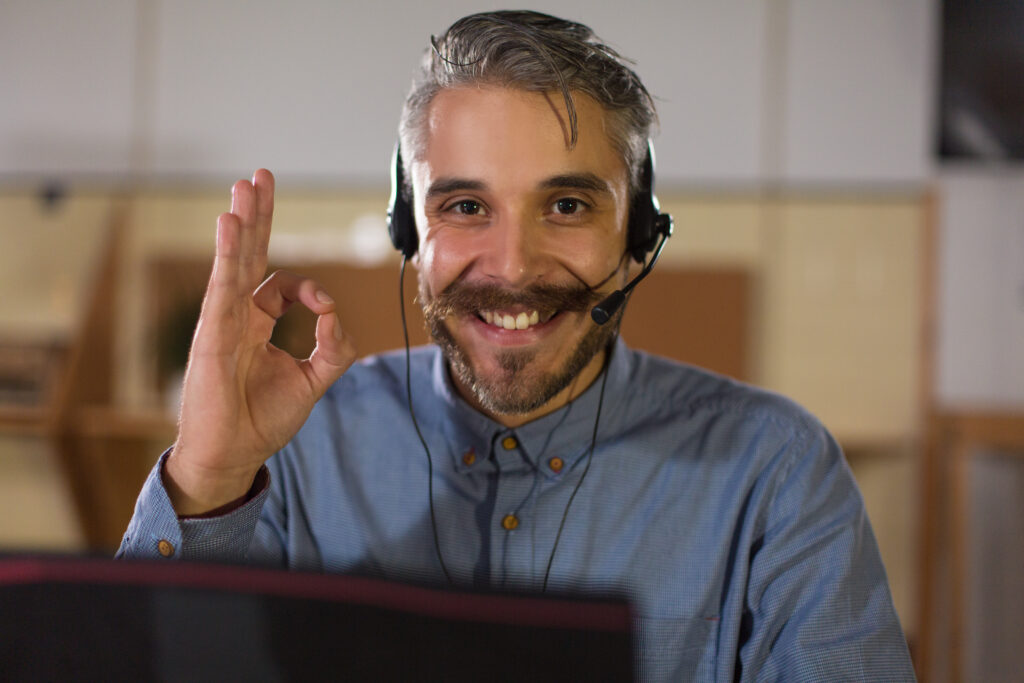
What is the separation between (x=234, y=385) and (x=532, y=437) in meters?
0.34

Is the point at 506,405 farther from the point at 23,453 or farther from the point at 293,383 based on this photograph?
the point at 23,453

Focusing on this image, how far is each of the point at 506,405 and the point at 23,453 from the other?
2900mm

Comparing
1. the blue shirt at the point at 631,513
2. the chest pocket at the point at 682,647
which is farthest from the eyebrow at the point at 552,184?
the chest pocket at the point at 682,647

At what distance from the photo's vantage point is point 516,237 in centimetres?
95

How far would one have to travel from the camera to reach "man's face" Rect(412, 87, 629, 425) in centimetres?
96

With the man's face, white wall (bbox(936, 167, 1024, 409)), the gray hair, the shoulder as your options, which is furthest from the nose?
white wall (bbox(936, 167, 1024, 409))

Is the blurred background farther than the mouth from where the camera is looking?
Yes

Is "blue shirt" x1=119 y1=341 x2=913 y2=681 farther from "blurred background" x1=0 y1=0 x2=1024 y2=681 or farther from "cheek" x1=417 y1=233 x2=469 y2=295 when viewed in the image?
"blurred background" x1=0 y1=0 x2=1024 y2=681

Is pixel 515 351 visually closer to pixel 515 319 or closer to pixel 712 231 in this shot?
pixel 515 319

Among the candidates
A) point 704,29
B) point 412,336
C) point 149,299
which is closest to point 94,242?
point 149,299

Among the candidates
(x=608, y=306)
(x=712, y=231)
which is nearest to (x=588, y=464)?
(x=608, y=306)

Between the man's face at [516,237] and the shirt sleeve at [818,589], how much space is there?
0.27m

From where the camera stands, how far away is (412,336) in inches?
105

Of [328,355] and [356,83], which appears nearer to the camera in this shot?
[328,355]
